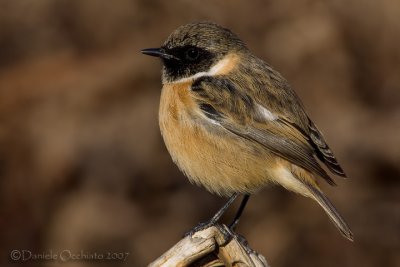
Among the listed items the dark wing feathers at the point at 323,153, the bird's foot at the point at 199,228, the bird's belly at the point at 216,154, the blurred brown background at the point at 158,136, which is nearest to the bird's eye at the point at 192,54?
the bird's belly at the point at 216,154

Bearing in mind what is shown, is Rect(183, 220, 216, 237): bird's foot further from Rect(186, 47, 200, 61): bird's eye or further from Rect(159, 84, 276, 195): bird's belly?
Rect(186, 47, 200, 61): bird's eye

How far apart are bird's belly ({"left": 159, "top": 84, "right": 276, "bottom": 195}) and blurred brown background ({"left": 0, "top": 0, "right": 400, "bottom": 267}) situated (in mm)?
3473

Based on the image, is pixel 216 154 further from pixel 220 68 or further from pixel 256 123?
pixel 220 68

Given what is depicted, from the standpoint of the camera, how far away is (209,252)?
6.48m

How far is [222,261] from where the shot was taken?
6.54 metres

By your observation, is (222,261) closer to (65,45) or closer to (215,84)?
(215,84)

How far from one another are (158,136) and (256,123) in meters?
3.94

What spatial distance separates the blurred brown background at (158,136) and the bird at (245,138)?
3438 mm

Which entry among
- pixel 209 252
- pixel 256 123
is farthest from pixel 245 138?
pixel 209 252

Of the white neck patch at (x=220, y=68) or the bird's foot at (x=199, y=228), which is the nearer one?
the bird's foot at (x=199, y=228)

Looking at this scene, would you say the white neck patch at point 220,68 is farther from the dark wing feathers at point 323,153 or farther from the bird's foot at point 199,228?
the bird's foot at point 199,228

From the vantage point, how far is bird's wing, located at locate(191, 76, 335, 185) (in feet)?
24.0

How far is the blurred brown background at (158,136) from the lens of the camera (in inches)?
431

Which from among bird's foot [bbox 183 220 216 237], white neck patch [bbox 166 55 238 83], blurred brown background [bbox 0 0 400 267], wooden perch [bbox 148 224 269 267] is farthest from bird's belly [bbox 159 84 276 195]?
blurred brown background [bbox 0 0 400 267]
